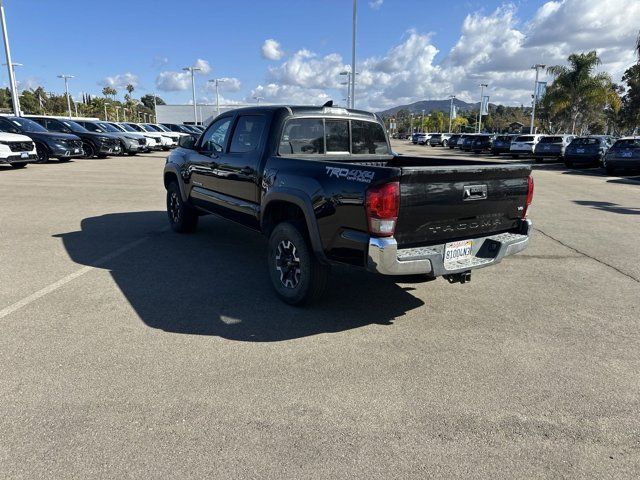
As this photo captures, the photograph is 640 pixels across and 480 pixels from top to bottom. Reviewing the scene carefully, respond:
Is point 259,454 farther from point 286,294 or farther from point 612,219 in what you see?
point 612,219

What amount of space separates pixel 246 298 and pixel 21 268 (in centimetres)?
291

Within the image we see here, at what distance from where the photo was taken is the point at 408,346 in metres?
3.78

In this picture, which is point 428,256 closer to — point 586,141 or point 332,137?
point 332,137

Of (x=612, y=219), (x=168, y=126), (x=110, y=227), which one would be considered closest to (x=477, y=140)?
(x=168, y=126)

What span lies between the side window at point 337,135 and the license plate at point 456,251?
1980 millimetres

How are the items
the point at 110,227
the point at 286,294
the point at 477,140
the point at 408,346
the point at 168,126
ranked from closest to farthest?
the point at 408,346 < the point at 286,294 < the point at 110,227 < the point at 168,126 < the point at 477,140

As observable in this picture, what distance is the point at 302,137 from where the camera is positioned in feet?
16.7

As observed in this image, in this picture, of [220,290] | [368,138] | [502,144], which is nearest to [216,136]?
[368,138]

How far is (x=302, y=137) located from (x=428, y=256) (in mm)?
2118

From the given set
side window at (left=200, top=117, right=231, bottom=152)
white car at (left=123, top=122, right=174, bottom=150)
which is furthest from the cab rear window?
white car at (left=123, top=122, right=174, bottom=150)

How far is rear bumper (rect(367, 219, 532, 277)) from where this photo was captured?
3561 millimetres

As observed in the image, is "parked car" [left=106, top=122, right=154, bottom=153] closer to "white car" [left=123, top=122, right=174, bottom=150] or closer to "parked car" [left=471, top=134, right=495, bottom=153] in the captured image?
"white car" [left=123, top=122, right=174, bottom=150]

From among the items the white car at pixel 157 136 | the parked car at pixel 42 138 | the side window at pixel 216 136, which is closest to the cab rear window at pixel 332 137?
the side window at pixel 216 136

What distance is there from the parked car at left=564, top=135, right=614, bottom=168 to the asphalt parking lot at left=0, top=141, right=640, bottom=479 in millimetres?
19024
